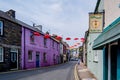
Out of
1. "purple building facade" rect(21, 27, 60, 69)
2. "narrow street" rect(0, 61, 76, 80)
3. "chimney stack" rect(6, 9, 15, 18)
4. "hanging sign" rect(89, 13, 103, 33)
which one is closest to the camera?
"hanging sign" rect(89, 13, 103, 33)

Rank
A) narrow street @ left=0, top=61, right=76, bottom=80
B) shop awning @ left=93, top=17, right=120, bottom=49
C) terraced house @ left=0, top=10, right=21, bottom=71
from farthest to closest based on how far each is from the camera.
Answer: terraced house @ left=0, top=10, right=21, bottom=71 → narrow street @ left=0, top=61, right=76, bottom=80 → shop awning @ left=93, top=17, right=120, bottom=49

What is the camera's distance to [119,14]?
9594 millimetres

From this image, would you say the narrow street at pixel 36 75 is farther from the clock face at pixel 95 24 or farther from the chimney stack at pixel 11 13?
the chimney stack at pixel 11 13

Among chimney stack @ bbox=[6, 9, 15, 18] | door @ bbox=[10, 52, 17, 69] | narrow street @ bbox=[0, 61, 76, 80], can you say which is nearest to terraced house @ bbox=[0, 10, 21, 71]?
door @ bbox=[10, 52, 17, 69]

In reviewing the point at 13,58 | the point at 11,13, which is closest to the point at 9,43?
the point at 13,58

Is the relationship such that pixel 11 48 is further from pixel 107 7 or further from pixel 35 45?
pixel 107 7

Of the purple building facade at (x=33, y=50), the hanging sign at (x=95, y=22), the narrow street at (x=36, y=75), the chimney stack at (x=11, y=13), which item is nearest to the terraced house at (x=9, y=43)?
the purple building facade at (x=33, y=50)

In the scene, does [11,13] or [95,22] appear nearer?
[95,22]

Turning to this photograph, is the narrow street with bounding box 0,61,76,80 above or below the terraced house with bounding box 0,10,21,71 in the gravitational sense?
below

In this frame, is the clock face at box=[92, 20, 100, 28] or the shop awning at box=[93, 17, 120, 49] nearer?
the shop awning at box=[93, 17, 120, 49]

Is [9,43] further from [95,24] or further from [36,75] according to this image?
[95,24]

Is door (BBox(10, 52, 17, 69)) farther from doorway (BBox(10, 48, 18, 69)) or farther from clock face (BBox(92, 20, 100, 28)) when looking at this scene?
clock face (BBox(92, 20, 100, 28))

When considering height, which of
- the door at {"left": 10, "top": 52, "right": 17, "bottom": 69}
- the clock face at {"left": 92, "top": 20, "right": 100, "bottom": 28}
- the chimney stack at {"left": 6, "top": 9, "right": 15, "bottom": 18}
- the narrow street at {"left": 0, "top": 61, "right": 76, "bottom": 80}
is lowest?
the narrow street at {"left": 0, "top": 61, "right": 76, "bottom": 80}

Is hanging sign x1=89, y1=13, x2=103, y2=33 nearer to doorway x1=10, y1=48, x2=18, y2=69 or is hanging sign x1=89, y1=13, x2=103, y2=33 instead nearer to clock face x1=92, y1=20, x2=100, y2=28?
clock face x1=92, y1=20, x2=100, y2=28
